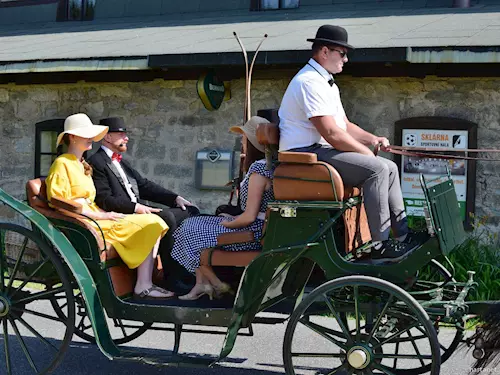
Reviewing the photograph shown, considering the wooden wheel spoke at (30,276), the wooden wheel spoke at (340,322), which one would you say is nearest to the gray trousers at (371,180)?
the wooden wheel spoke at (340,322)

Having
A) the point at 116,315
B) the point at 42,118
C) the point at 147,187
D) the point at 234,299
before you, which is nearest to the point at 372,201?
the point at 234,299

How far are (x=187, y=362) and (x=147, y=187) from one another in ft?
5.87

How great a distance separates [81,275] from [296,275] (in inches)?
50.5

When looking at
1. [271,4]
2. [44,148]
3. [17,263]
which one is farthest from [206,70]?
[17,263]

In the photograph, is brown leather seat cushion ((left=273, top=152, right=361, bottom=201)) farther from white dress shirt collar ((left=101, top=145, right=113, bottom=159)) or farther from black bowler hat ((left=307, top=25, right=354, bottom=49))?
white dress shirt collar ((left=101, top=145, right=113, bottom=159))

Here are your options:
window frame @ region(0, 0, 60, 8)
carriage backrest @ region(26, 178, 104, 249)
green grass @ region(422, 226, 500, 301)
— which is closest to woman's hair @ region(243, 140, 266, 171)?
carriage backrest @ region(26, 178, 104, 249)

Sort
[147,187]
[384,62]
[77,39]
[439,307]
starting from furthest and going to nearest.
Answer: [77,39]
[384,62]
[147,187]
[439,307]

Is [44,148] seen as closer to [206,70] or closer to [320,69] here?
[206,70]

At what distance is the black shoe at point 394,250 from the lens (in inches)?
186

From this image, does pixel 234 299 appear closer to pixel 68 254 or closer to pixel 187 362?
pixel 187 362

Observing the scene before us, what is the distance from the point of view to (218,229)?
16.7 feet

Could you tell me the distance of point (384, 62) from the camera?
8.66 metres

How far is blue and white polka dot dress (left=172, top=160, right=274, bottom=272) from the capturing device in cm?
498

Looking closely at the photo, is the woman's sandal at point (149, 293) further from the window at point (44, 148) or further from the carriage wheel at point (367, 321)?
the window at point (44, 148)
